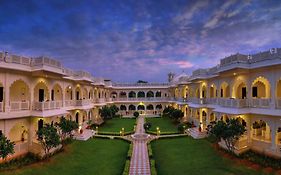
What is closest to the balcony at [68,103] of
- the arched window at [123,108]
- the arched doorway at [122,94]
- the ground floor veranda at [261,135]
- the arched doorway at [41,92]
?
the arched doorway at [41,92]

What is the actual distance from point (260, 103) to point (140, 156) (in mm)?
10787

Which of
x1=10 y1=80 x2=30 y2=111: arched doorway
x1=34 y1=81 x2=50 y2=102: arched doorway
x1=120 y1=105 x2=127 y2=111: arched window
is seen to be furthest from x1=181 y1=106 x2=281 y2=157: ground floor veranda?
x1=120 y1=105 x2=127 y2=111: arched window

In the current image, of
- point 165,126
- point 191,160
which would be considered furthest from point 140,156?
point 165,126

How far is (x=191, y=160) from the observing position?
60.0ft

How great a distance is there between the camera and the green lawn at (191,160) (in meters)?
15.6

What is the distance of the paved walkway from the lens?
1652 centimetres

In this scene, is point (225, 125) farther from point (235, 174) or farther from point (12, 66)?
point (12, 66)

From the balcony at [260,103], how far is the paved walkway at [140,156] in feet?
32.0

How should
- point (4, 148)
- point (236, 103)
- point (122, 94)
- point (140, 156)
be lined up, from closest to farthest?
point (4, 148) < point (236, 103) < point (140, 156) < point (122, 94)

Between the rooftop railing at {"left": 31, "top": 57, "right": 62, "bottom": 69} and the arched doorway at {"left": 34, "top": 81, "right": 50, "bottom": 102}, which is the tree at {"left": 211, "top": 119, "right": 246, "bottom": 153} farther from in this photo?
the arched doorway at {"left": 34, "top": 81, "right": 50, "bottom": 102}

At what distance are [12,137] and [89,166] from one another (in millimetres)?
7905

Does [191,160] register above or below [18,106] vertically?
below

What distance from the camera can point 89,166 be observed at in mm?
17266

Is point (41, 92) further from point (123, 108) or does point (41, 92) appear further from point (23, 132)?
point (123, 108)
